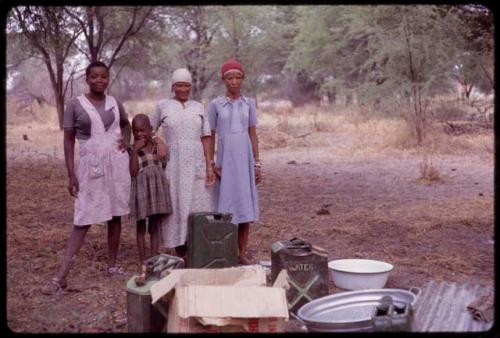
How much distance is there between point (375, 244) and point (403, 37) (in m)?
7.27

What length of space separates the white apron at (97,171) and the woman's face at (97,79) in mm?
103

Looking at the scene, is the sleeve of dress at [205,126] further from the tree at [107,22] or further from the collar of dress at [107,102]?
the tree at [107,22]

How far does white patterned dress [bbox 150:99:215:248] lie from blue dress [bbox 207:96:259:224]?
0.18m

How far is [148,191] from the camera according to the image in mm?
4246

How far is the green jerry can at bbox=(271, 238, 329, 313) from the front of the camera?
12.0ft

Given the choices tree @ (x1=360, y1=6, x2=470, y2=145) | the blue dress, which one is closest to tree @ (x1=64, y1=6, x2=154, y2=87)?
tree @ (x1=360, y1=6, x2=470, y2=145)

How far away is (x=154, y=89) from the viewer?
1671 inches

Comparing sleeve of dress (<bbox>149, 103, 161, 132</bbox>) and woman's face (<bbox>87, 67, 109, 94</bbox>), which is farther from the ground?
woman's face (<bbox>87, 67, 109, 94</bbox>)

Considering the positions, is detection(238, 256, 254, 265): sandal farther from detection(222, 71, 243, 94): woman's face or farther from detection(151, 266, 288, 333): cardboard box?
detection(151, 266, 288, 333): cardboard box

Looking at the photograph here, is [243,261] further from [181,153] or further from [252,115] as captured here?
[252,115]

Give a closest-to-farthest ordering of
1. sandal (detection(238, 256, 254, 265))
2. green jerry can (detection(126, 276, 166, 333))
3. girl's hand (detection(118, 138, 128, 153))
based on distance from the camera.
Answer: green jerry can (detection(126, 276, 166, 333)) → girl's hand (detection(118, 138, 128, 153)) → sandal (detection(238, 256, 254, 265))

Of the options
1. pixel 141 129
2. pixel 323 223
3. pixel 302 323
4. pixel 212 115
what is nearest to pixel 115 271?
pixel 141 129

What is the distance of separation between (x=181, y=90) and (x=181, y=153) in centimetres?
45

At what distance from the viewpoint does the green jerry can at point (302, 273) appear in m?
3.67
